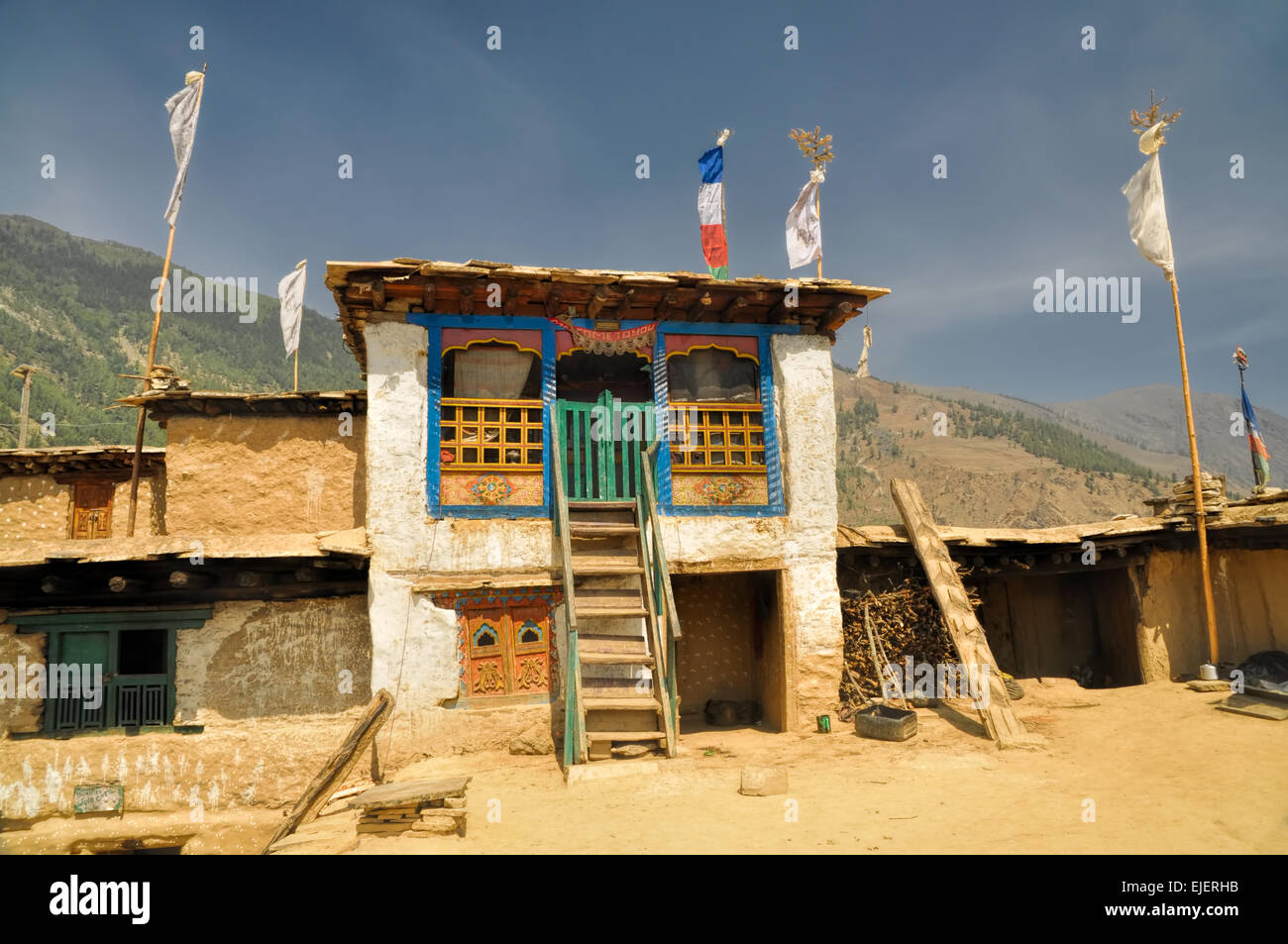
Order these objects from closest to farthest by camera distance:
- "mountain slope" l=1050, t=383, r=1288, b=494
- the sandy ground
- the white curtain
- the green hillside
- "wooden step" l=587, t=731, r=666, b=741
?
the sandy ground < "wooden step" l=587, t=731, r=666, b=741 < the white curtain < the green hillside < "mountain slope" l=1050, t=383, r=1288, b=494

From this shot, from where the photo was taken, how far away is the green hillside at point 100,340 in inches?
1802

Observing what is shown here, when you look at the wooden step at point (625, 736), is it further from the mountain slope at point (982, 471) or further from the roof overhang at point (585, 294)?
the mountain slope at point (982, 471)

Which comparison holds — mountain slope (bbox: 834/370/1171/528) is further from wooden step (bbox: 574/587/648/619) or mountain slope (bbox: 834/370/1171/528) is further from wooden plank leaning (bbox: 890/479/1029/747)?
wooden step (bbox: 574/587/648/619)

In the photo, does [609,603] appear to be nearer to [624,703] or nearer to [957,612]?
[624,703]

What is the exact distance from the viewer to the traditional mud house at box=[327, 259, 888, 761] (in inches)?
328

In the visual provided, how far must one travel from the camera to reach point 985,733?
830 cm

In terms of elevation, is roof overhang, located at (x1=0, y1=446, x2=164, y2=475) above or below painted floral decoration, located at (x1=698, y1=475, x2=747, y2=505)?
above

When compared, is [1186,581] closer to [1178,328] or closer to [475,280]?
[1178,328]

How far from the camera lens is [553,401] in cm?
938

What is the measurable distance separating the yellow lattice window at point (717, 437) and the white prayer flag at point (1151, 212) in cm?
686

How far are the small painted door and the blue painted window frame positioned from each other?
33.2ft

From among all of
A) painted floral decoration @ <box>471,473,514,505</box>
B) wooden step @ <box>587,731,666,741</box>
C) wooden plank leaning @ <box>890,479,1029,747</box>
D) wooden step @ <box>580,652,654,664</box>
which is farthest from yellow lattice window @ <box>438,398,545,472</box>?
wooden plank leaning @ <box>890,479,1029,747</box>

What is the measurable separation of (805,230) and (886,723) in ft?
23.3

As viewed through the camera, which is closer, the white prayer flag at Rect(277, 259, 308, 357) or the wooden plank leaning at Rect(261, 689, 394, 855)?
the wooden plank leaning at Rect(261, 689, 394, 855)
